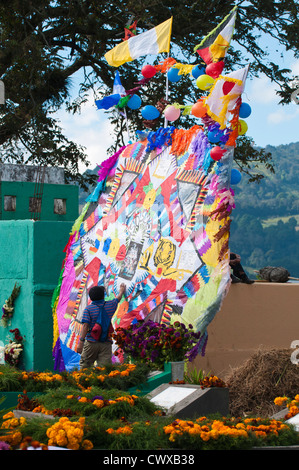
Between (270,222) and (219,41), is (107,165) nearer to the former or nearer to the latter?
(219,41)

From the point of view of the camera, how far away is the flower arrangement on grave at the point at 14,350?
11.9 m

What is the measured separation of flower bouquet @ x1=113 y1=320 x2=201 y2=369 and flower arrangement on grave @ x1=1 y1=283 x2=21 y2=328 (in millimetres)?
3502

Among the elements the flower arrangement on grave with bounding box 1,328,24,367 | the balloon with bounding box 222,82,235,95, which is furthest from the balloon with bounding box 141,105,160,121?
the flower arrangement on grave with bounding box 1,328,24,367

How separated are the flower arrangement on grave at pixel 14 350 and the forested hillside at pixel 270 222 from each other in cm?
5954

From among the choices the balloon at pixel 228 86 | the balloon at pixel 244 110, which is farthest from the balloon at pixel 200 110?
the balloon at pixel 228 86

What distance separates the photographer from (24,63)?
17594 mm

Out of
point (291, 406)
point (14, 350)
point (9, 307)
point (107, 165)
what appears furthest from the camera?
point (9, 307)

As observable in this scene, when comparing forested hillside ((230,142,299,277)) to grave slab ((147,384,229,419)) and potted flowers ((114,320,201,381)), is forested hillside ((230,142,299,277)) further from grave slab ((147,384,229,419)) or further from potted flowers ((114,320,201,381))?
grave slab ((147,384,229,419))

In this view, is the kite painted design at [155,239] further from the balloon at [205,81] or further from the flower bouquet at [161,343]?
the balloon at [205,81]

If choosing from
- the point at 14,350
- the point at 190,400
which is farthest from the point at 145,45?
the point at 190,400

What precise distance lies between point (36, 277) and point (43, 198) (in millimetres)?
4185

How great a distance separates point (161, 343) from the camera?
345 inches

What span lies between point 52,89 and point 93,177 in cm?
330

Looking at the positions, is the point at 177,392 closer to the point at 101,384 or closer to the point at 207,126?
the point at 101,384
